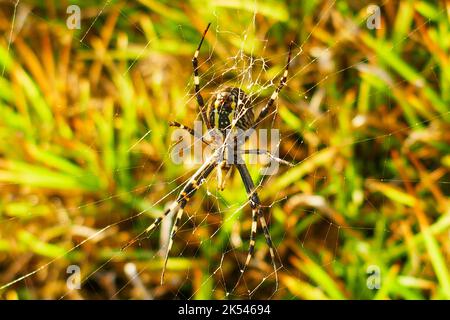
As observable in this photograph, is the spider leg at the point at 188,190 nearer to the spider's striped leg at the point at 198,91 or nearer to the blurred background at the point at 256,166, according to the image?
the blurred background at the point at 256,166

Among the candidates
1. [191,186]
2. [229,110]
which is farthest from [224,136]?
[191,186]

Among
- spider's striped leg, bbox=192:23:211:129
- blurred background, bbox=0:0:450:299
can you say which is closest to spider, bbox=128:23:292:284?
spider's striped leg, bbox=192:23:211:129

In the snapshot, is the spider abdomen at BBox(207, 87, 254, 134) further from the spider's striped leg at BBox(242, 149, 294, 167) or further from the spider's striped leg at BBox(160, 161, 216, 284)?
the spider's striped leg at BBox(160, 161, 216, 284)

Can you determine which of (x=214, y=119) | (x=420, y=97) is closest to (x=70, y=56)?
(x=214, y=119)

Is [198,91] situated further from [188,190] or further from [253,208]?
[253,208]

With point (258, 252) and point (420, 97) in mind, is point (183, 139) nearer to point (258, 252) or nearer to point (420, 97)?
point (258, 252)
